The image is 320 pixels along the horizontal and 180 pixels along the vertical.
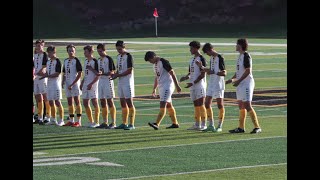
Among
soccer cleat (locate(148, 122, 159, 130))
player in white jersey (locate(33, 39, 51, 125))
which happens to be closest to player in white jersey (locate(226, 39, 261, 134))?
soccer cleat (locate(148, 122, 159, 130))

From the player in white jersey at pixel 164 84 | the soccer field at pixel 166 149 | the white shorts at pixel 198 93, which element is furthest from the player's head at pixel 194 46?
the soccer field at pixel 166 149

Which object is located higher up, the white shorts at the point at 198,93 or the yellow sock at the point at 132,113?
the white shorts at the point at 198,93

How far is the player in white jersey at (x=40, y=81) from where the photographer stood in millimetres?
19547

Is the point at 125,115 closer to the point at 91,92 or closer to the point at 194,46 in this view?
the point at 91,92

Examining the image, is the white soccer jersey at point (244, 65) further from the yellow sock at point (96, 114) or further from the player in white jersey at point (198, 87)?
the yellow sock at point (96, 114)

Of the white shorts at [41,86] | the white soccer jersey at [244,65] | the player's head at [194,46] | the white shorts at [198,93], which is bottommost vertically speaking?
the white shorts at [198,93]

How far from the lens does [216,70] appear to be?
17.4 meters

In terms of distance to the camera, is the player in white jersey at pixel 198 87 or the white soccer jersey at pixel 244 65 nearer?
the white soccer jersey at pixel 244 65

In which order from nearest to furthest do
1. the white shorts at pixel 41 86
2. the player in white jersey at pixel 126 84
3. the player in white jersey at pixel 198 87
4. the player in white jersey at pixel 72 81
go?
the player in white jersey at pixel 198 87 < the player in white jersey at pixel 126 84 < the player in white jersey at pixel 72 81 < the white shorts at pixel 41 86

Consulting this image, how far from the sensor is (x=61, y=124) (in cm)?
1912

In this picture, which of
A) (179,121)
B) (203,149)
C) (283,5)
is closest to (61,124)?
(179,121)

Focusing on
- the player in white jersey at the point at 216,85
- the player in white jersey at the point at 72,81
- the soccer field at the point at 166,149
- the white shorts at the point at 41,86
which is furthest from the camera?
the white shorts at the point at 41,86

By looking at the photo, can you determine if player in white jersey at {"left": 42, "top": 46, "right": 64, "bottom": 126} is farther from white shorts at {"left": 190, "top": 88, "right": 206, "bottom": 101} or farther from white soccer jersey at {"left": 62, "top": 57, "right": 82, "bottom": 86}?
white shorts at {"left": 190, "top": 88, "right": 206, "bottom": 101}
